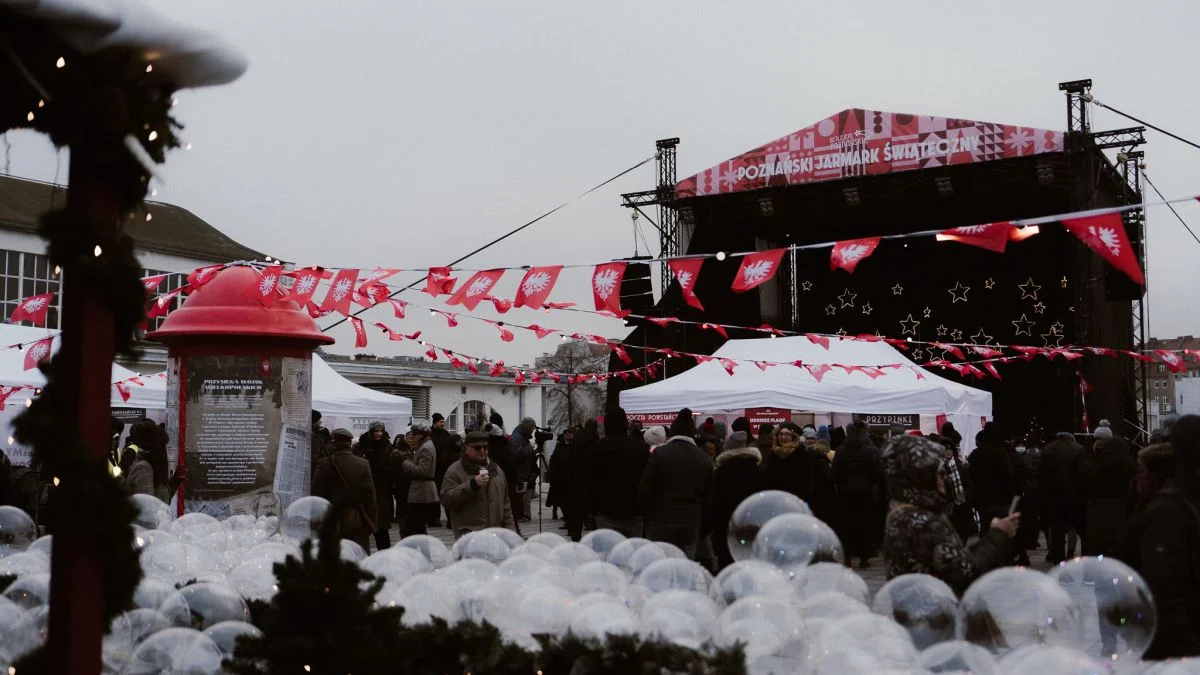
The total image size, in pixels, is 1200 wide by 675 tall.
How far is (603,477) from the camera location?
10359mm

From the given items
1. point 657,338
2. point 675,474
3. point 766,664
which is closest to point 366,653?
point 766,664

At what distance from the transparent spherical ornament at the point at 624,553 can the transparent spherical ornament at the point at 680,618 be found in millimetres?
1319

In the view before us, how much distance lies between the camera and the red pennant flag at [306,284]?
12633mm

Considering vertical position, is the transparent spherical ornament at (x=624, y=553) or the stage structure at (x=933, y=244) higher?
the stage structure at (x=933, y=244)

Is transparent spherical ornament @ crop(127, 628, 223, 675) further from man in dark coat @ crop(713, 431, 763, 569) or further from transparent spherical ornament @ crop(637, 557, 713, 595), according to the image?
man in dark coat @ crop(713, 431, 763, 569)

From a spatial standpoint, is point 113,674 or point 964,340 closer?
point 113,674

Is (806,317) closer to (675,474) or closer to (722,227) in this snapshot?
(722,227)

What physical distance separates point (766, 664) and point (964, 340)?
23.8 metres

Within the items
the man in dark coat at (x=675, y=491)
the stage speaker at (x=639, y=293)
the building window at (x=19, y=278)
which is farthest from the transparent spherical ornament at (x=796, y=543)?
the building window at (x=19, y=278)

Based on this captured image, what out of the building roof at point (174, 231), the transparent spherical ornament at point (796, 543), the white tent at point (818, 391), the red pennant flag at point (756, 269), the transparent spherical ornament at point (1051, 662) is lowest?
the transparent spherical ornament at point (1051, 662)

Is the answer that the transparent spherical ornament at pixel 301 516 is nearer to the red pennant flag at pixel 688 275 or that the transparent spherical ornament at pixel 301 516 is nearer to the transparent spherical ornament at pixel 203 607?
the transparent spherical ornament at pixel 203 607

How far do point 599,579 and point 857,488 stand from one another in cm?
944

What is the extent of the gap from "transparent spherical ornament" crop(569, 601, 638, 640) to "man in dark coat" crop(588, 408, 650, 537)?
6194mm

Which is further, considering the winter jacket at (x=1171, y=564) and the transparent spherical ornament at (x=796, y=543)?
the transparent spherical ornament at (x=796, y=543)
